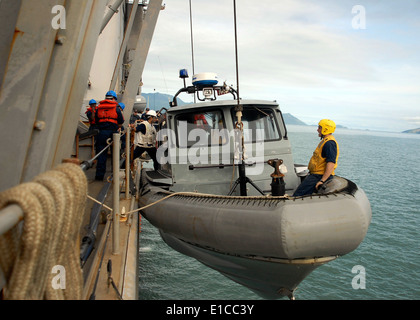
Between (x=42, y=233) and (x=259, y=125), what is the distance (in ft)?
17.1

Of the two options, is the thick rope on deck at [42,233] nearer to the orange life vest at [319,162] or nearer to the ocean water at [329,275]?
the orange life vest at [319,162]

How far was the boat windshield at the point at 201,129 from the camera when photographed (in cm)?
602

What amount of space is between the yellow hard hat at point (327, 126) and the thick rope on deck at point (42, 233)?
3.94 meters

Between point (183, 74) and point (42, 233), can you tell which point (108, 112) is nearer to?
point (183, 74)

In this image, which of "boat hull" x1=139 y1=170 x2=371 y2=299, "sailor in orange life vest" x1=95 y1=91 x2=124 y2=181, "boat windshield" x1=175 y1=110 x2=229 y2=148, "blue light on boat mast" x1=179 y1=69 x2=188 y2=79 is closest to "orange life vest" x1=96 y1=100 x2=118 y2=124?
"sailor in orange life vest" x1=95 y1=91 x2=124 y2=181

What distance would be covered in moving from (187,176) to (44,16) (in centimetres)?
409

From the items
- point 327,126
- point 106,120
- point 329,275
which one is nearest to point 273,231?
point 327,126

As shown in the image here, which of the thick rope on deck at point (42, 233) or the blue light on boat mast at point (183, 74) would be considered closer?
the thick rope on deck at point (42, 233)

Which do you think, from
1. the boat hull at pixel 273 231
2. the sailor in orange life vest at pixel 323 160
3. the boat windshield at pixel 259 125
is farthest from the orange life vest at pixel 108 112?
the sailor in orange life vest at pixel 323 160

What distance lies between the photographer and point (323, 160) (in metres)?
4.99

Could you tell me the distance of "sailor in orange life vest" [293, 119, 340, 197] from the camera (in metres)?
4.85
